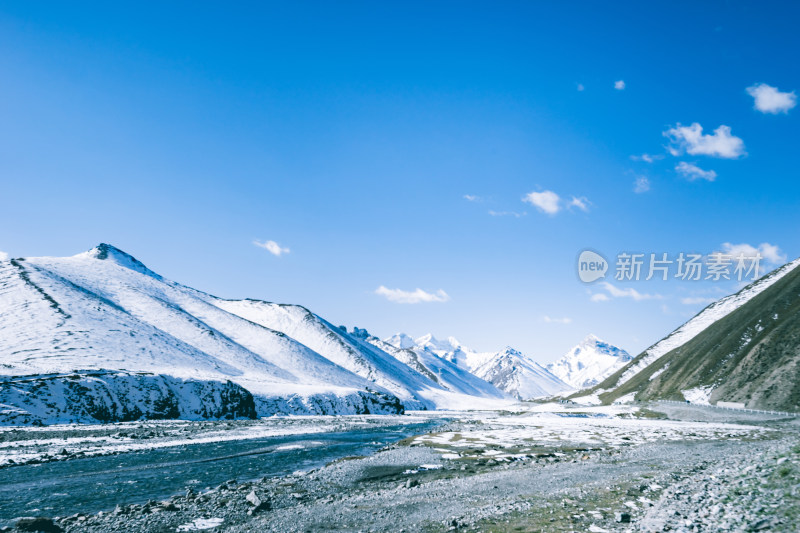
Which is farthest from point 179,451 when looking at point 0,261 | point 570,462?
point 0,261

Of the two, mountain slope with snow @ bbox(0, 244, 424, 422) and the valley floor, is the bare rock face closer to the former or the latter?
mountain slope with snow @ bbox(0, 244, 424, 422)

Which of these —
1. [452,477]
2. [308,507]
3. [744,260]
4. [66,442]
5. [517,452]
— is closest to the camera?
[308,507]

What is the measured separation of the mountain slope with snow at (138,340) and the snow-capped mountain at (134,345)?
313mm

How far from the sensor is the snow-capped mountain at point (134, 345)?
8138 centimetres

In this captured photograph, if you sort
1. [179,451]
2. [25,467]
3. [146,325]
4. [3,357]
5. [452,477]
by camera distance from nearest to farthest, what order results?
[452,477]
[25,467]
[179,451]
[3,357]
[146,325]

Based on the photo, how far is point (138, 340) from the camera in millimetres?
113812

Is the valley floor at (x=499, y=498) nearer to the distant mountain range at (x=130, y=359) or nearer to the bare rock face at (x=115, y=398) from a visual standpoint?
the bare rock face at (x=115, y=398)

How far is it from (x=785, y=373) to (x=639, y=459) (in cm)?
8142

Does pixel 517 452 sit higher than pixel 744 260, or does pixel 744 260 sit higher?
pixel 744 260

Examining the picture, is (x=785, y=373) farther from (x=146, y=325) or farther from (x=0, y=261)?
(x=0, y=261)

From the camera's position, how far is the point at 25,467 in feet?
94.5

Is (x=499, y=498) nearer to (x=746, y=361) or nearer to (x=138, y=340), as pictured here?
(x=746, y=361)

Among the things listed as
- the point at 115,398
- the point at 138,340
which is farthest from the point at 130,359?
the point at 115,398

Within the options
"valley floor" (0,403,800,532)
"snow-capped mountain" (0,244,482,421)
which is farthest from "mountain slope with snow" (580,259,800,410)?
"snow-capped mountain" (0,244,482,421)
